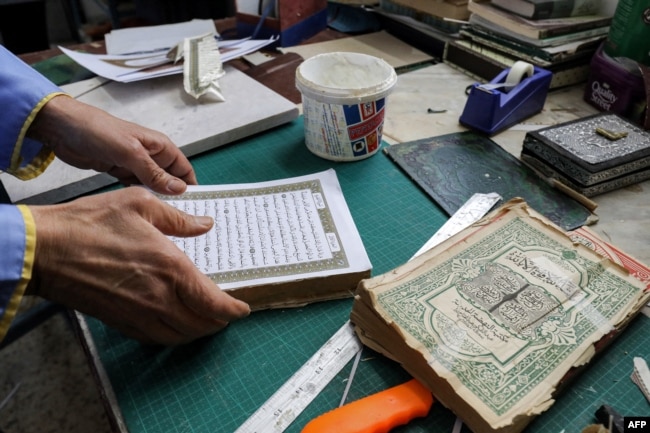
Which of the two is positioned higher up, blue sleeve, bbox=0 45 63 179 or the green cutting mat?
blue sleeve, bbox=0 45 63 179

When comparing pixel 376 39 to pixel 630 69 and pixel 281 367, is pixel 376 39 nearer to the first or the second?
pixel 630 69

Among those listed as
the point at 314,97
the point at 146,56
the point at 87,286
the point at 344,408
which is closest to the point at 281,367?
the point at 344,408

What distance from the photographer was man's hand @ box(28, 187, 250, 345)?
19.8 inches

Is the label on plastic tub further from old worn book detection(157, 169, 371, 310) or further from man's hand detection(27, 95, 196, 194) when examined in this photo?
man's hand detection(27, 95, 196, 194)

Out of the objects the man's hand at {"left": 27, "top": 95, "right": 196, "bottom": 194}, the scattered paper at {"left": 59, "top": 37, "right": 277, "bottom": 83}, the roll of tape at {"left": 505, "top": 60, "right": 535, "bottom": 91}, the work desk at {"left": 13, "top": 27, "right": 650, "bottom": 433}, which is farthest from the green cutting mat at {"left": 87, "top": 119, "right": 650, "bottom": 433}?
the scattered paper at {"left": 59, "top": 37, "right": 277, "bottom": 83}

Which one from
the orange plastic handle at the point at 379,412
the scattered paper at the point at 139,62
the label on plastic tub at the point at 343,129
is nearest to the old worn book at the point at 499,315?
the orange plastic handle at the point at 379,412

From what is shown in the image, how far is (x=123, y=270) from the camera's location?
52cm

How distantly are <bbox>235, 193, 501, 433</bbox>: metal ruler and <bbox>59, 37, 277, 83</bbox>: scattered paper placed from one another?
2.61 feet

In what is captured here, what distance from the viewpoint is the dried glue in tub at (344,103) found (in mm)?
852

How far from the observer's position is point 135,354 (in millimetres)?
593

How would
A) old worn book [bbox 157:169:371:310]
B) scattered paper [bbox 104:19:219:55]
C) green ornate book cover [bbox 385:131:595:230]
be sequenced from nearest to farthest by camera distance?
old worn book [bbox 157:169:371:310] < green ornate book cover [bbox 385:131:595:230] < scattered paper [bbox 104:19:219:55]

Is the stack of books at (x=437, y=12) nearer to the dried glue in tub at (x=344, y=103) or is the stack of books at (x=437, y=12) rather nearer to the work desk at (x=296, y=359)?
the dried glue in tub at (x=344, y=103)

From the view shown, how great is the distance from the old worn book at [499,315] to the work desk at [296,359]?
4cm

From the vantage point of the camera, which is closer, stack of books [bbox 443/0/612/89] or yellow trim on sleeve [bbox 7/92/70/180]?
yellow trim on sleeve [bbox 7/92/70/180]
